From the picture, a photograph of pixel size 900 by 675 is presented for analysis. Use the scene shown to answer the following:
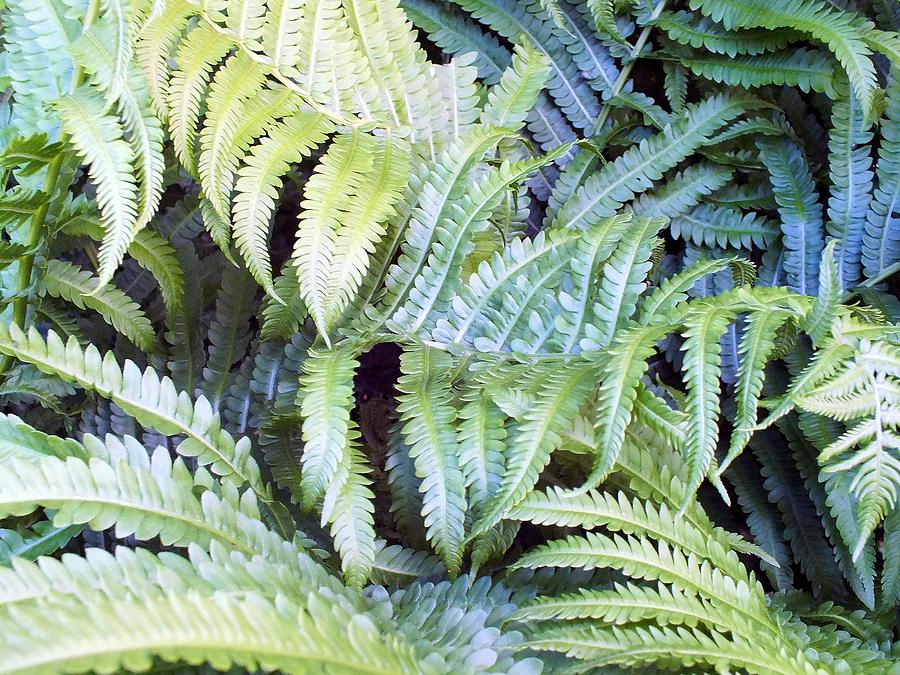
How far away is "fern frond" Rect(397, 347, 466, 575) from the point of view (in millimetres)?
923

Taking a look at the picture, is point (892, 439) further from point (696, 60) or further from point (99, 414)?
point (99, 414)

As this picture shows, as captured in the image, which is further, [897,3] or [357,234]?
[897,3]

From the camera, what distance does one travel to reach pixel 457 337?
1075 millimetres

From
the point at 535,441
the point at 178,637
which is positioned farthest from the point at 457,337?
the point at 178,637

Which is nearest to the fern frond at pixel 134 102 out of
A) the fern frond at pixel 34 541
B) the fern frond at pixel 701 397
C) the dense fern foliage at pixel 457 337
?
the dense fern foliage at pixel 457 337

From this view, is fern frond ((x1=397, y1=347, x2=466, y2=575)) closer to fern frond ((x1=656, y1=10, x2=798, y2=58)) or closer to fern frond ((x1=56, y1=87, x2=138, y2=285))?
fern frond ((x1=56, y1=87, x2=138, y2=285))

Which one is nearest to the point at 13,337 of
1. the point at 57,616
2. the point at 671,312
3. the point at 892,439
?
the point at 57,616

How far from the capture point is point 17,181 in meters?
1.11

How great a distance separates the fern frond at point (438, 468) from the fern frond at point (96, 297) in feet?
1.64

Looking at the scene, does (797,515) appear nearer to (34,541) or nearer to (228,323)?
(228,323)

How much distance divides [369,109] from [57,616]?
81 centimetres

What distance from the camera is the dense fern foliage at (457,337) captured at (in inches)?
32.9

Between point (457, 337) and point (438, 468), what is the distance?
9.2 inches

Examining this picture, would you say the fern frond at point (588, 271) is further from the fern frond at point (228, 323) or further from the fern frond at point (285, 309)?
the fern frond at point (228, 323)
